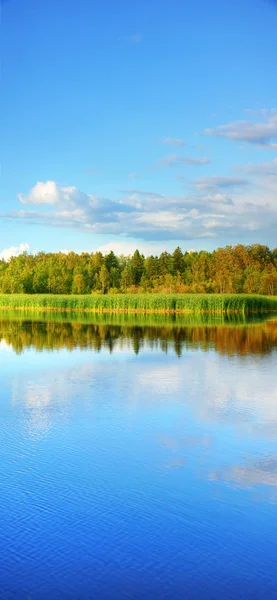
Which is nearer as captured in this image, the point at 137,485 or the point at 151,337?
the point at 137,485

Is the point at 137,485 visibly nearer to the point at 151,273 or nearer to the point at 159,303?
the point at 159,303

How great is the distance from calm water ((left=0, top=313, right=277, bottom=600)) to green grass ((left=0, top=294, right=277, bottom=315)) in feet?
97.9

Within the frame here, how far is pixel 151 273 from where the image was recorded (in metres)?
Answer: 74.2

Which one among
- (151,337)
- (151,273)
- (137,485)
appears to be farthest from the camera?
(151,273)

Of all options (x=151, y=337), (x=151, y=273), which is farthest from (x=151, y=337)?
(x=151, y=273)

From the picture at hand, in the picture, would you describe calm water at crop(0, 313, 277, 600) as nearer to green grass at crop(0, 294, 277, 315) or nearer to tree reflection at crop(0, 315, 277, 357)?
tree reflection at crop(0, 315, 277, 357)

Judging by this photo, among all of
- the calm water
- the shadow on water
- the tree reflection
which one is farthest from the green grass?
the calm water

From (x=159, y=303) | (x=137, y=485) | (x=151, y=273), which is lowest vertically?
(x=137, y=485)

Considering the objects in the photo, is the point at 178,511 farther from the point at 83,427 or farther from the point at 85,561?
the point at 83,427

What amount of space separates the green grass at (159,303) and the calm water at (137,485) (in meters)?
29.8

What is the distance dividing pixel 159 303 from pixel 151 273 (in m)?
28.9

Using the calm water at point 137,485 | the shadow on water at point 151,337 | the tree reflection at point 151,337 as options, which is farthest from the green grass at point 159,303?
the calm water at point 137,485

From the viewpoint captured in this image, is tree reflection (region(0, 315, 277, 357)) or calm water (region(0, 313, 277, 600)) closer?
calm water (region(0, 313, 277, 600))

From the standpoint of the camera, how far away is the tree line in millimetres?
64938
